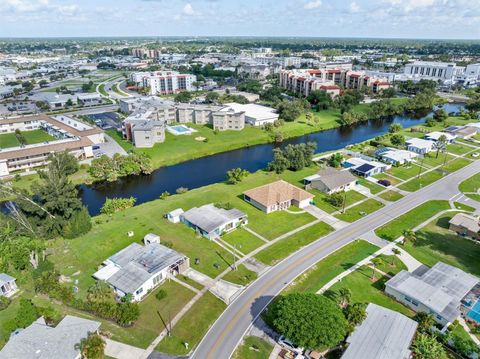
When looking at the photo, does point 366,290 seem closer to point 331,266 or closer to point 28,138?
point 331,266

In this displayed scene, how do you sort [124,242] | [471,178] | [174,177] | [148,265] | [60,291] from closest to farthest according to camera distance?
[60,291], [148,265], [124,242], [471,178], [174,177]

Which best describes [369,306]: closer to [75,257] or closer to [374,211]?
[374,211]

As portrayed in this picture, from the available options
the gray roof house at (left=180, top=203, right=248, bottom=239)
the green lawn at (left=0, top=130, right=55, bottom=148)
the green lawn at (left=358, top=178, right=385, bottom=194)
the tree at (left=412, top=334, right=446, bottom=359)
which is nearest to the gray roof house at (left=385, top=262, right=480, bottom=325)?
the tree at (left=412, top=334, right=446, bottom=359)

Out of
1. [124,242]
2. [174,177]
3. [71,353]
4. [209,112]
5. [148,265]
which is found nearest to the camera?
[71,353]

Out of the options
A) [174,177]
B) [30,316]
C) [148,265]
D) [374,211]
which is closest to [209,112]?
[174,177]

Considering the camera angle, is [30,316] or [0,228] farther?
[0,228]

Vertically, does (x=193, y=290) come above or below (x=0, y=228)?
below

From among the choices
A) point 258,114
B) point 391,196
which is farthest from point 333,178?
point 258,114
